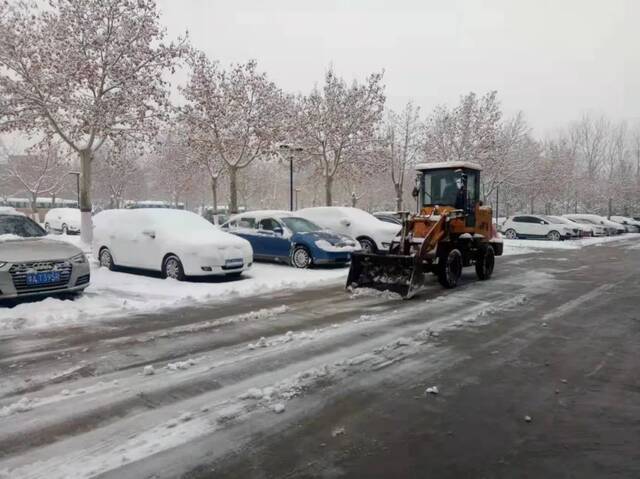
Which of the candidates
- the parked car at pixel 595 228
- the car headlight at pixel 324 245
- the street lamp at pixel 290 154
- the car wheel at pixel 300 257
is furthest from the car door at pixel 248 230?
the parked car at pixel 595 228

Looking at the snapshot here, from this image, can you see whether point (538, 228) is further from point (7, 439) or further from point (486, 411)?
point (7, 439)

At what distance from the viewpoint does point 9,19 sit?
1510 cm

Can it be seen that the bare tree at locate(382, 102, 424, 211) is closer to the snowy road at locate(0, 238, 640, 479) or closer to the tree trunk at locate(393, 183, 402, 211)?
the tree trunk at locate(393, 183, 402, 211)

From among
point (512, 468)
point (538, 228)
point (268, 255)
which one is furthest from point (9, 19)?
point (538, 228)

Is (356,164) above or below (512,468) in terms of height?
above

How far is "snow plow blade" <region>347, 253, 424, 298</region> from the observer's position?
928cm

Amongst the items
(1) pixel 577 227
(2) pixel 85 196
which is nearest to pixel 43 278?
(2) pixel 85 196

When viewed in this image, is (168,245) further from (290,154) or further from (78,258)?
(290,154)

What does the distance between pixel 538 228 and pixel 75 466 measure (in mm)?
31459

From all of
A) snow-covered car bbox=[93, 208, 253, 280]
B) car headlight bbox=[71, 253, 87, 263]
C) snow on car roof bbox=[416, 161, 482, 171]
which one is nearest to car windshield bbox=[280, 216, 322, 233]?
snow-covered car bbox=[93, 208, 253, 280]

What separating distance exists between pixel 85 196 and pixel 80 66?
4.01 metres

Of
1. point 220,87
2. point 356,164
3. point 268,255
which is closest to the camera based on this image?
point 268,255

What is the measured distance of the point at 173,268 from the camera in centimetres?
1097

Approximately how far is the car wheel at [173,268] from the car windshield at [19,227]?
260 centimetres
